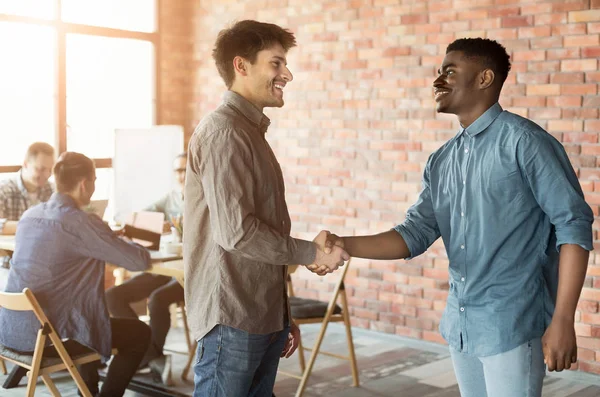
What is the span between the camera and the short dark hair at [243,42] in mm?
2453

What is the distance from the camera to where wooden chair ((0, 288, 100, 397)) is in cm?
347

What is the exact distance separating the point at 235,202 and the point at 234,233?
0.27ft

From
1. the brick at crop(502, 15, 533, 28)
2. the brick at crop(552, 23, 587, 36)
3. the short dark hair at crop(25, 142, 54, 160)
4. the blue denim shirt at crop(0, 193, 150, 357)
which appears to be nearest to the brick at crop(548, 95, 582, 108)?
the brick at crop(552, 23, 587, 36)

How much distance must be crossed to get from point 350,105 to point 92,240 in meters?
2.72

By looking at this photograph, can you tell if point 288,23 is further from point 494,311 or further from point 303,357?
point 494,311

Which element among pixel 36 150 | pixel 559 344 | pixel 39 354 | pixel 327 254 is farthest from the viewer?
pixel 36 150

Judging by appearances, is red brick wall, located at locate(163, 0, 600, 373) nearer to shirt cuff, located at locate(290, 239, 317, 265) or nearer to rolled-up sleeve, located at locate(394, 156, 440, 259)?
rolled-up sleeve, located at locate(394, 156, 440, 259)

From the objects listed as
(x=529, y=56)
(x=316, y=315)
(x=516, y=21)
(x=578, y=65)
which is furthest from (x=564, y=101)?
(x=316, y=315)

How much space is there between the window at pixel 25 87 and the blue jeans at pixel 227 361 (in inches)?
172

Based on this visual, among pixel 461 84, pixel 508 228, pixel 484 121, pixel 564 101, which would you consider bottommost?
pixel 508 228

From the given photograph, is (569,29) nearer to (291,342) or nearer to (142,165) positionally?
(291,342)

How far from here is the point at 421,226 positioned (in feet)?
8.62

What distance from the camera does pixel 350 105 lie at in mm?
6043

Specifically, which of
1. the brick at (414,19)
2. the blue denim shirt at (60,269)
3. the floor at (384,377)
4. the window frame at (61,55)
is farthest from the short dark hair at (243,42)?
the window frame at (61,55)
